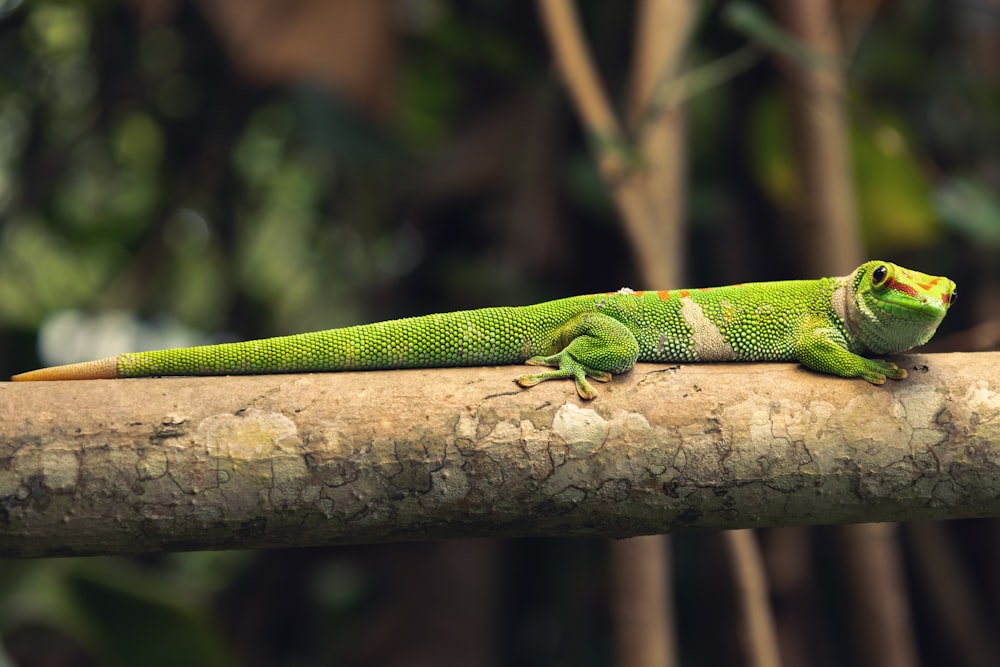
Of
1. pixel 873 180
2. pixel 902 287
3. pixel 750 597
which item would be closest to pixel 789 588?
pixel 750 597

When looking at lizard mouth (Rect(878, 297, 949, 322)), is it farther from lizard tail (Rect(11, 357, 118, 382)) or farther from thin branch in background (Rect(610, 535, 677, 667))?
lizard tail (Rect(11, 357, 118, 382))

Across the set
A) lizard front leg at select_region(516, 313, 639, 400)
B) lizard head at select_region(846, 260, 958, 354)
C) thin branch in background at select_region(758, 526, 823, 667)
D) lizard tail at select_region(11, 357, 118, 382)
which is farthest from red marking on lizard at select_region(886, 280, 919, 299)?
thin branch in background at select_region(758, 526, 823, 667)

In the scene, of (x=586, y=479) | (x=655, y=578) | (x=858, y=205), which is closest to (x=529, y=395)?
(x=586, y=479)

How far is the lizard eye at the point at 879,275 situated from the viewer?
2398 millimetres

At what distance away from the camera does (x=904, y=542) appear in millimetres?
4680

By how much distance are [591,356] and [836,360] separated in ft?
2.09

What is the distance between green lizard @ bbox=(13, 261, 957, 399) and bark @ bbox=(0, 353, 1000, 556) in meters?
0.14

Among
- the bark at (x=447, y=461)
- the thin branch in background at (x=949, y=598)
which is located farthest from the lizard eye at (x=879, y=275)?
the thin branch in background at (x=949, y=598)

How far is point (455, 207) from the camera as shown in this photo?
5.48 m

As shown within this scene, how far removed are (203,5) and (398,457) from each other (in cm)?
348

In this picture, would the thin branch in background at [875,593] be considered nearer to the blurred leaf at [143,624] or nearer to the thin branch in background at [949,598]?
the thin branch in background at [949,598]

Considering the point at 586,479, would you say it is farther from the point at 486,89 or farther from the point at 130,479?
the point at 486,89

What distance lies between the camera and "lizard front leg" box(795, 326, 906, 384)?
2195mm

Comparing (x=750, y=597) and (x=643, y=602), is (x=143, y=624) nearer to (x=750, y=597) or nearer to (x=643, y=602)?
(x=643, y=602)
